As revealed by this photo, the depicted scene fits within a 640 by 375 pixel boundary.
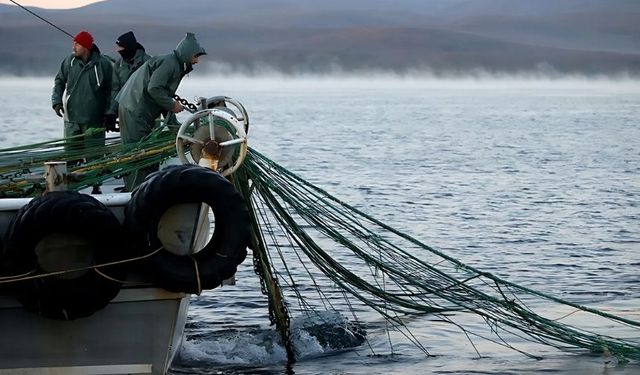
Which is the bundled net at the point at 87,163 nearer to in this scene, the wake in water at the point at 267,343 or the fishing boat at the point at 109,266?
the fishing boat at the point at 109,266

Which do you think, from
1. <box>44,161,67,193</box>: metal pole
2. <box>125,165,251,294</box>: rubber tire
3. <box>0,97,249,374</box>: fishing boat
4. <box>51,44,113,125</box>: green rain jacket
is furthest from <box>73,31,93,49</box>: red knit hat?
<box>125,165,251,294</box>: rubber tire

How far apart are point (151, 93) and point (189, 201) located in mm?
2326

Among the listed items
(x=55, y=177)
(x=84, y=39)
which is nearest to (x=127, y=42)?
(x=84, y=39)

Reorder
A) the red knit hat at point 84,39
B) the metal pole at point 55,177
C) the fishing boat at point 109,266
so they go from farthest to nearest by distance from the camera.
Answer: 1. the red knit hat at point 84,39
2. the metal pole at point 55,177
3. the fishing boat at point 109,266

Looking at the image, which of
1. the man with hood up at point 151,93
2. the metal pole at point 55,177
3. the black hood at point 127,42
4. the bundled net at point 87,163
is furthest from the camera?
the black hood at point 127,42

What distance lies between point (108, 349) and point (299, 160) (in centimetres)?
2411

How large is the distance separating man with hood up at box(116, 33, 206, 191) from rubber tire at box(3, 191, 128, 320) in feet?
6.32

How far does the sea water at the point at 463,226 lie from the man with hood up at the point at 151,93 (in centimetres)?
184

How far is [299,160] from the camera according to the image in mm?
31984

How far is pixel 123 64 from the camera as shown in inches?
445

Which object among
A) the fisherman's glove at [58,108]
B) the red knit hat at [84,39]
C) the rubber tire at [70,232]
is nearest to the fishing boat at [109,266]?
the rubber tire at [70,232]

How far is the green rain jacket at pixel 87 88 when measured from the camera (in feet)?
37.7

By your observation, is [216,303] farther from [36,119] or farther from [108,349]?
[36,119]

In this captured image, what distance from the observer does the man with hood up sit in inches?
386
